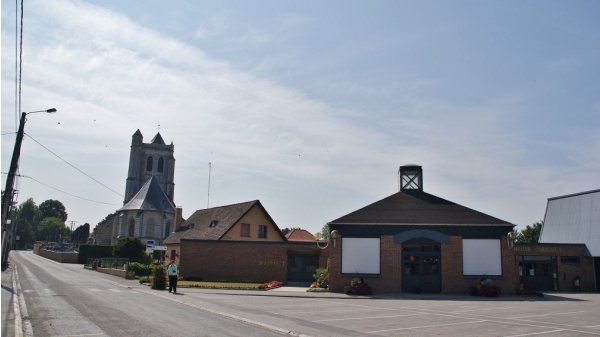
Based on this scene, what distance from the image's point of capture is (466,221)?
3183 cm

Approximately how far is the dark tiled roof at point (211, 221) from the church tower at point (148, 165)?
78.3m

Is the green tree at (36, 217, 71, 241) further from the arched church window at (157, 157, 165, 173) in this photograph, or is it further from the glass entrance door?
the glass entrance door

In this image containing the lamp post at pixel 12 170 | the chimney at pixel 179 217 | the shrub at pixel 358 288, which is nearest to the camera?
the lamp post at pixel 12 170

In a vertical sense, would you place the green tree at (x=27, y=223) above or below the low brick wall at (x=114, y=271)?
above

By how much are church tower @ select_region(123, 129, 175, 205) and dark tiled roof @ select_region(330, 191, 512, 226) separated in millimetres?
102175

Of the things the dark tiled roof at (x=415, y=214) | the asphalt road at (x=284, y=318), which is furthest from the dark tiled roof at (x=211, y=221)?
the asphalt road at (x=284, y=318)

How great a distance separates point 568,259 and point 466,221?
1188 centimetres

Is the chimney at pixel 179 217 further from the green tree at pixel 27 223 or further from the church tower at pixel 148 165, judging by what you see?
the green tree at pixel 27 223

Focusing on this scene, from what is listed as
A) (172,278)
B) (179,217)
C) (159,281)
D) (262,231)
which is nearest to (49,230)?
(179,217)

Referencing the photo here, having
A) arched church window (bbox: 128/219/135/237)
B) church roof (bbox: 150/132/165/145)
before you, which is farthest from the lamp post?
church roof (bbox: 150/132/165/145)

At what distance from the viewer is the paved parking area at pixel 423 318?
48.6ft

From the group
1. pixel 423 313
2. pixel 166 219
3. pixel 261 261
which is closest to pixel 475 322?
pixel 423 313

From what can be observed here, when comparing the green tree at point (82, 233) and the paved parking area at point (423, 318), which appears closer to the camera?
the paved parking area at point (423, 318)

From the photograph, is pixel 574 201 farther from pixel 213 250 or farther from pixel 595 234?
pixel 213 250
